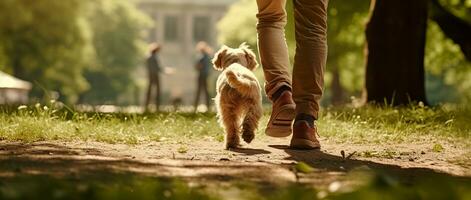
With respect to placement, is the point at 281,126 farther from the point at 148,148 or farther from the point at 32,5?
the point at 32,5

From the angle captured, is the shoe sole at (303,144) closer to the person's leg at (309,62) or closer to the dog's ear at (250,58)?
the person's leg at (309,62)

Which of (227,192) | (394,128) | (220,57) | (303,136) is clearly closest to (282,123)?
(303,136)

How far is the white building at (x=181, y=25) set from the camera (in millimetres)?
104062

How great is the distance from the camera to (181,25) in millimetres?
106062

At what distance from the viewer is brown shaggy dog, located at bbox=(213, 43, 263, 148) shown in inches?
254

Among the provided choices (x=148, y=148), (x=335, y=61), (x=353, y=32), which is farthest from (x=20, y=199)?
(x=335, y=61)

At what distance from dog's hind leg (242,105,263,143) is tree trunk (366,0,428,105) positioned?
22.7 feet

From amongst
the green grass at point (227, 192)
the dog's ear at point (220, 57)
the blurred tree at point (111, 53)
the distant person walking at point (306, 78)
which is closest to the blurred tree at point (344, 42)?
the dog's ear at point (220, 57)

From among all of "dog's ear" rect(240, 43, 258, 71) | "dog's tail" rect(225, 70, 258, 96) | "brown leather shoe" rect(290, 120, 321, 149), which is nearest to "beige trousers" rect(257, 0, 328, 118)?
"brown leather shoe" rect(290, 120, 321, 149)

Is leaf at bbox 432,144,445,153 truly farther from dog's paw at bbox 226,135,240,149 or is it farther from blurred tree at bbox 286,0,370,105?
blurred tree at bbox 286,0,370,105

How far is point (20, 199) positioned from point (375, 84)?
11.2m

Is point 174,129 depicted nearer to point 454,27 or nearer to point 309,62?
point 309,62

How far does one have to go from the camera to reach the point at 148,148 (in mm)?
5797

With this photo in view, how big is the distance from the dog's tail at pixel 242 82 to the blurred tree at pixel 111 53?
59.2m
